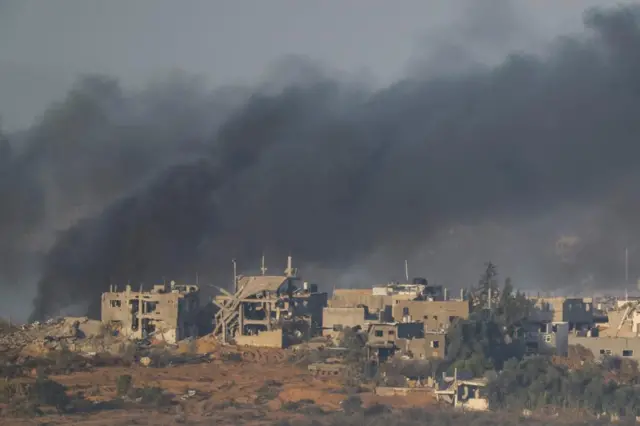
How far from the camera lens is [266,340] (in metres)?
48.8

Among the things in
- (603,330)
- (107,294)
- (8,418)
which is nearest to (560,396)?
(603,330)

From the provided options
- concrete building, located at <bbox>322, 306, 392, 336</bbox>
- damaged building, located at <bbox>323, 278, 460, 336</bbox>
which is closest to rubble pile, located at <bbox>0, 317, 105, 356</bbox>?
concrete building, located at <bbox>322, 306, 392, 336</bbox>

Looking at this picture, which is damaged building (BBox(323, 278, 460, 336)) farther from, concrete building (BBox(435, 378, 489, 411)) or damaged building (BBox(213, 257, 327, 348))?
concrete building (BBox(435, 378, 489, 411))

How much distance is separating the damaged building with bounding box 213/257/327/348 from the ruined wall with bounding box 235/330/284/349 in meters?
0.03

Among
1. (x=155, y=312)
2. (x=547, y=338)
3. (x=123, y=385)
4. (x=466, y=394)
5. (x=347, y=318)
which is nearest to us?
(x=123, y=385)

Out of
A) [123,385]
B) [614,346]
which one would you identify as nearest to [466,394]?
[614,346]

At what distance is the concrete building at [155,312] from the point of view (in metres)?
51.0

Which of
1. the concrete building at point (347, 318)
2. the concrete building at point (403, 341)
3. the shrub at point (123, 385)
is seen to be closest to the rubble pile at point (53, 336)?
the concrete building at point (347, 318)

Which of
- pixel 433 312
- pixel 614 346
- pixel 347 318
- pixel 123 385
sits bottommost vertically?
pixel 123 385

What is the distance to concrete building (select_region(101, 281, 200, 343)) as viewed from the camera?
51.0 m

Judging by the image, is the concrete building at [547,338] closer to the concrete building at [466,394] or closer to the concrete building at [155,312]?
the concrete building at [466,394]

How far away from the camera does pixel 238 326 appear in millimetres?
50812

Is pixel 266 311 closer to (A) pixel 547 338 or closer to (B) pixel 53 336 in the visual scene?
(B) pixel 53 336

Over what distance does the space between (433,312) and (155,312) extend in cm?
985
